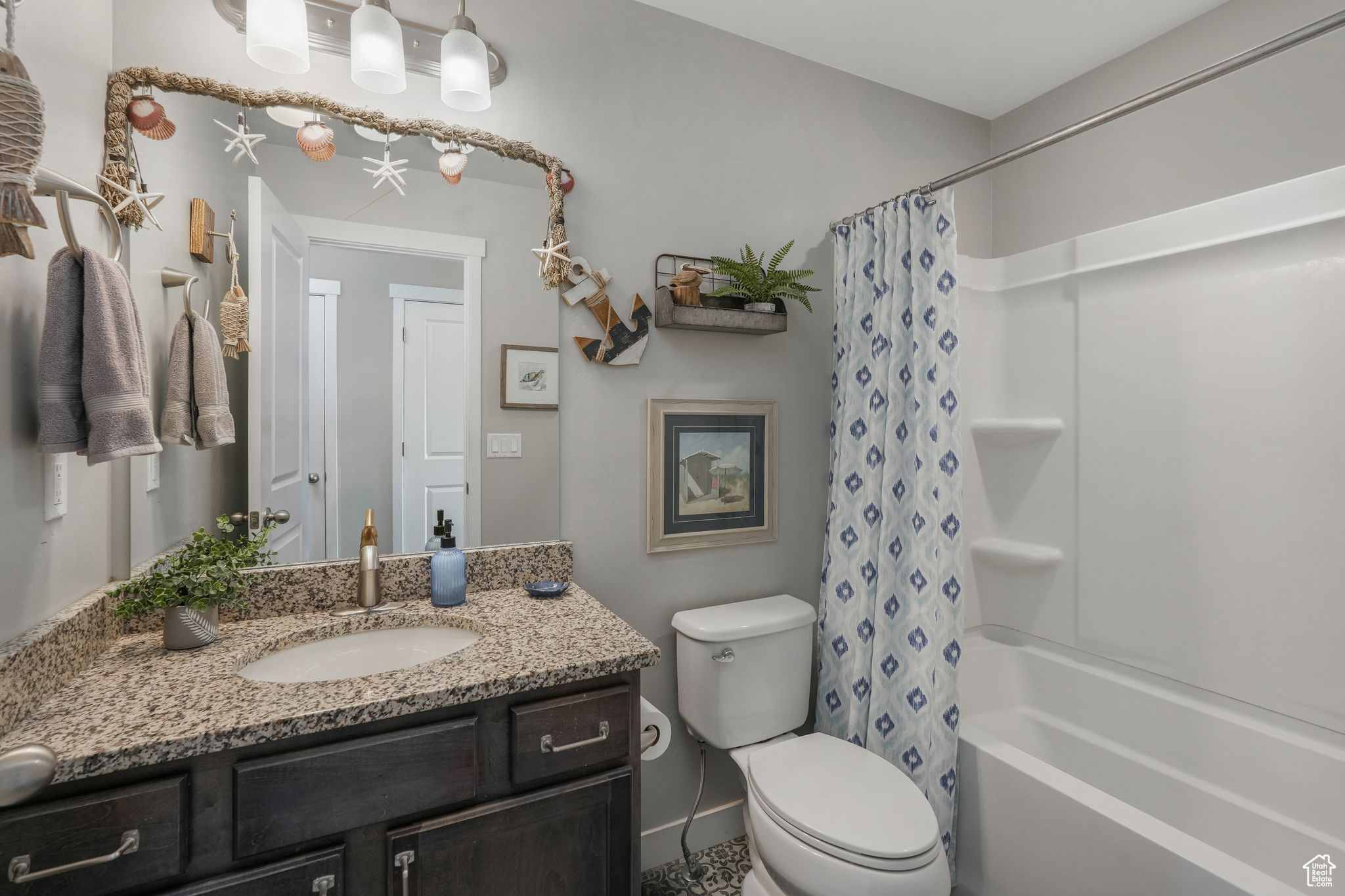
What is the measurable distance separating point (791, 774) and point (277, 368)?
1544 millimetres

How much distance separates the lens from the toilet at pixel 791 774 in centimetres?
127

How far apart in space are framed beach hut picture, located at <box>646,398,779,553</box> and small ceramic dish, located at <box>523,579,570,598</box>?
0.36 m

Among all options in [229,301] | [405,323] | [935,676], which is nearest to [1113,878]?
[935,676]

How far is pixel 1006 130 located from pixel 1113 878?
2525mm

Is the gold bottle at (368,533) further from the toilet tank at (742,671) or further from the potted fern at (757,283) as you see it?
the potted fern at (757,283)

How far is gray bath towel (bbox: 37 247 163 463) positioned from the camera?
3.19 ft

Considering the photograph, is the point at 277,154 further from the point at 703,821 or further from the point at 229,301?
the point at 703,821

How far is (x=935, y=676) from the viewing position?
1.71m

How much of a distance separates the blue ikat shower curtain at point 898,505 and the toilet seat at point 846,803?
221 mm

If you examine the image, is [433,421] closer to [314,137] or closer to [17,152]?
[314,137]

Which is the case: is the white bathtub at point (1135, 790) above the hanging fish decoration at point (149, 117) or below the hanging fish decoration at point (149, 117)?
below

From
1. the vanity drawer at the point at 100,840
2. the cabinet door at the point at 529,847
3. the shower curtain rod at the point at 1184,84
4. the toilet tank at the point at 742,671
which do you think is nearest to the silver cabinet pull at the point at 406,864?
the cabinet door at the point at 529,847

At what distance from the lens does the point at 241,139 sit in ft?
4.54

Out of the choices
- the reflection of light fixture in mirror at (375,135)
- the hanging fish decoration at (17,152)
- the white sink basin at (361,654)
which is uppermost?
the reflection of light fixture in mirror at (375,135)
